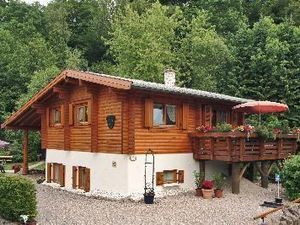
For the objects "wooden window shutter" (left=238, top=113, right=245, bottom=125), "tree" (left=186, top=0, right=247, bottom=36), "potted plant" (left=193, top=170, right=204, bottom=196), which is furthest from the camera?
"tree" (left=186, top=0, right=247, bottom=36)

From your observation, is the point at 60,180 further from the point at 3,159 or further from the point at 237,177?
the point at 3,159

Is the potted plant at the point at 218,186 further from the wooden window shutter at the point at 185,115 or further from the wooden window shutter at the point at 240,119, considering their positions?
the wooden window shutter at the point at 240,119

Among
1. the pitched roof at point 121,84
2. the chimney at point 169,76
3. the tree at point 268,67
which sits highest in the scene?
the tree at point 268,67

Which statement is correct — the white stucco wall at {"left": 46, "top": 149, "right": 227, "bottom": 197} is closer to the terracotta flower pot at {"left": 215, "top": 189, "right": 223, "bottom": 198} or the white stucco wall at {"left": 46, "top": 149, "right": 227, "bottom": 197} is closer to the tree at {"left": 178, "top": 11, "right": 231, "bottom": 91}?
the terracotta flower pot at {"left": 215, "top": 189, "right": 223, "bottom": 198}

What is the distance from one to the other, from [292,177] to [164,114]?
19.6 ft

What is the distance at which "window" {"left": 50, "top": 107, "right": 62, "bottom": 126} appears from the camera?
954 inches

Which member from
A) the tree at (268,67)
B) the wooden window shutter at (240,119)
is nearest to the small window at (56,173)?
the wooden window shutter at (240,119)

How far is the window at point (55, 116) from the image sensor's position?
24.2 meters

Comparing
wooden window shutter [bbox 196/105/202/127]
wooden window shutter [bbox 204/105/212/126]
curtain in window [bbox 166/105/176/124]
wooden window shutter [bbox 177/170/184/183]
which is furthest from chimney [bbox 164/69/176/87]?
wooden window shutter [bbox 177/170/184/183]

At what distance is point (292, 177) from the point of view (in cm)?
1806

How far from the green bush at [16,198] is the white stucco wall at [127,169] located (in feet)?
18.3

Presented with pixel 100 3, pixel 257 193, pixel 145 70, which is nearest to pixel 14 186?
pixel 257 193

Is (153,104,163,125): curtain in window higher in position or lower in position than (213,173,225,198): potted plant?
higher

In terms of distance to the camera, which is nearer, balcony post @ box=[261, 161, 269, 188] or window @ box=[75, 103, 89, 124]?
window @ box=[75, 103, 89, 124]
